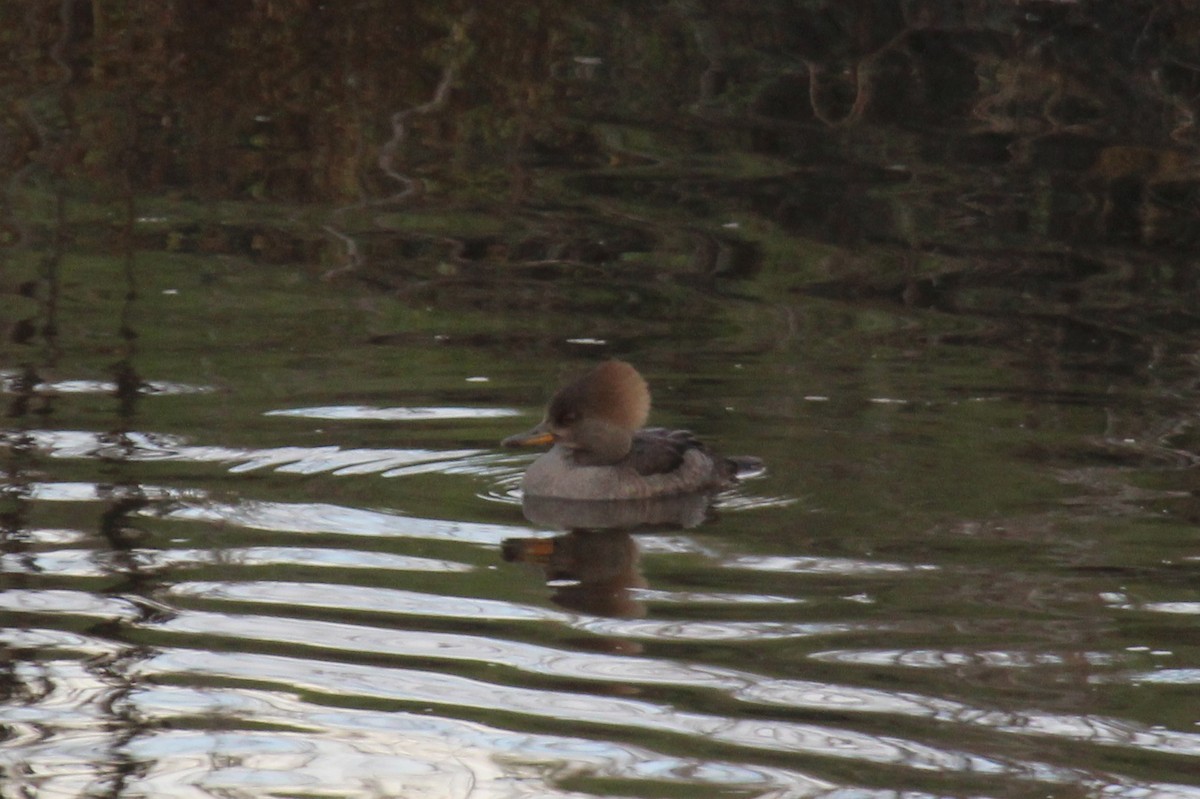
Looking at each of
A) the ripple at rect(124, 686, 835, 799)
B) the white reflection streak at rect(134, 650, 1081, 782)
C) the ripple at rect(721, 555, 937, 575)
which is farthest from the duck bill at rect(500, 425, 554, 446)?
the ripple at rect(124, 686, 835, 799)

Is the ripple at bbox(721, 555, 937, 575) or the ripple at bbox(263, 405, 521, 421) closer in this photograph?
the ripple at bbox(721, 555, 937, 575)

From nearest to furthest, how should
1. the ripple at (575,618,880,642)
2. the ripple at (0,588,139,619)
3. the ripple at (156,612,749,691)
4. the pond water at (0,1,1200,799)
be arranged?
the pond water at (0,1,1200,799), the ripple at (156,612,749,691), the ripple at (575,618,880,642), the ripple at (0,588,139,619)

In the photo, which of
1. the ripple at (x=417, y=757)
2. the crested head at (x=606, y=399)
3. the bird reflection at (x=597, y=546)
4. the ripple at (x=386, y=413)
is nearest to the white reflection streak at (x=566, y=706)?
the ripple at (x=417, y=757)

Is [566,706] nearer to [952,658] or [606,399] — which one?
[952,658]

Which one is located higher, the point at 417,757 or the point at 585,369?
the point at 585,369

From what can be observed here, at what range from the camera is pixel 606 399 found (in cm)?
846

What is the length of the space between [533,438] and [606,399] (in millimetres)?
345

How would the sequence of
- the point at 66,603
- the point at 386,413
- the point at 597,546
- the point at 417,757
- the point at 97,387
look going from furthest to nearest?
the point at 97,387
the point at 386,413
the point at 597,546
the point at 66,603
the point at 417,757

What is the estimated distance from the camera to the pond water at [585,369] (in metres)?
5.71

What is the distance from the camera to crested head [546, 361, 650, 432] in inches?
331

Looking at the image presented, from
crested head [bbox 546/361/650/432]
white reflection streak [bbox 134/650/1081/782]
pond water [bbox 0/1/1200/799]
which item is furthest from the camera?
crested head [bbox 546/361/650/432]

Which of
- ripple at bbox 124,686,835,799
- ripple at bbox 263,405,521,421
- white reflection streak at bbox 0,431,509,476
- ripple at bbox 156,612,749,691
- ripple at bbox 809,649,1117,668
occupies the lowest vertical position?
ripple at bbox 124,686,835,799

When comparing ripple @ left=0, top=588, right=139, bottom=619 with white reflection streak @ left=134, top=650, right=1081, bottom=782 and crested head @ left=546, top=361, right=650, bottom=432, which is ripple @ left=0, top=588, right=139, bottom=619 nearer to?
white reflection streak @ left=134, top=650, right=1081, bottom=782

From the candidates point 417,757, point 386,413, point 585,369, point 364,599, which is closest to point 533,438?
point 386,413
